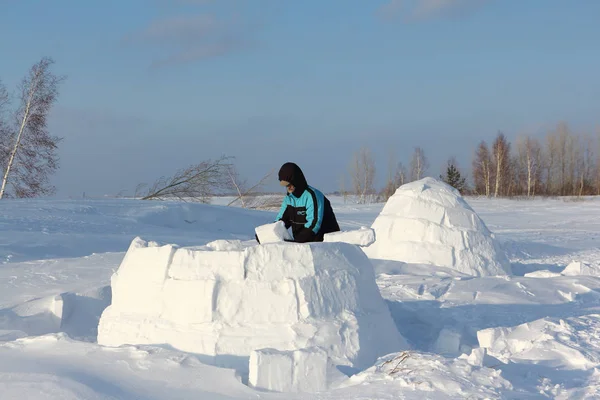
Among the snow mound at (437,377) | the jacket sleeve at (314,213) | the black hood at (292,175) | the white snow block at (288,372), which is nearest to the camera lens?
the snow mound at (437,377)

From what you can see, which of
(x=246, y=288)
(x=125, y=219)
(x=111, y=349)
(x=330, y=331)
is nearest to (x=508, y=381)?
(x=330, y=331)

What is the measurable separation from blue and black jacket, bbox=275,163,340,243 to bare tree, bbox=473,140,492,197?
35.4 m

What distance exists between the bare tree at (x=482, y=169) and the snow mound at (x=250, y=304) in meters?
36.9

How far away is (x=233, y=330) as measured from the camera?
4246 millimetres

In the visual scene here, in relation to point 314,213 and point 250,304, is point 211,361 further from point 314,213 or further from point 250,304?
point 314,213

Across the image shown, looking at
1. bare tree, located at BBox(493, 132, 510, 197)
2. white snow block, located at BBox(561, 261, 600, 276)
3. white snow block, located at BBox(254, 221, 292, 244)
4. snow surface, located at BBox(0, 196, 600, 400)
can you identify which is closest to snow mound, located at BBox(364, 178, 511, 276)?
snow surface, located at BBox(0, 196, 600, 400)

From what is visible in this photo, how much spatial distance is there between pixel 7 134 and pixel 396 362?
47.0 feet

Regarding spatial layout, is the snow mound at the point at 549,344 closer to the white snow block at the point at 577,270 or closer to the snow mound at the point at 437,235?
the snow mound at the point at 437,235

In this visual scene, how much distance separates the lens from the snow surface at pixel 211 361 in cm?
353

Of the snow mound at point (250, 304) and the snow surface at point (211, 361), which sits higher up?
the snow mound at point (250, 304)

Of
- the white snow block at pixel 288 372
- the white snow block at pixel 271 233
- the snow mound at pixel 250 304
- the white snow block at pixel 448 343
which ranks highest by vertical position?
the white snow block at pixel 271 233

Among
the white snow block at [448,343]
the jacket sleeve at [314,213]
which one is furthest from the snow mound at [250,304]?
the jacket sleeve at [314,213]

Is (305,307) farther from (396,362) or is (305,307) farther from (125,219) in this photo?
(125,219)

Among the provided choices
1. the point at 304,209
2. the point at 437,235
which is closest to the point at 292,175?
the point at 304,209
